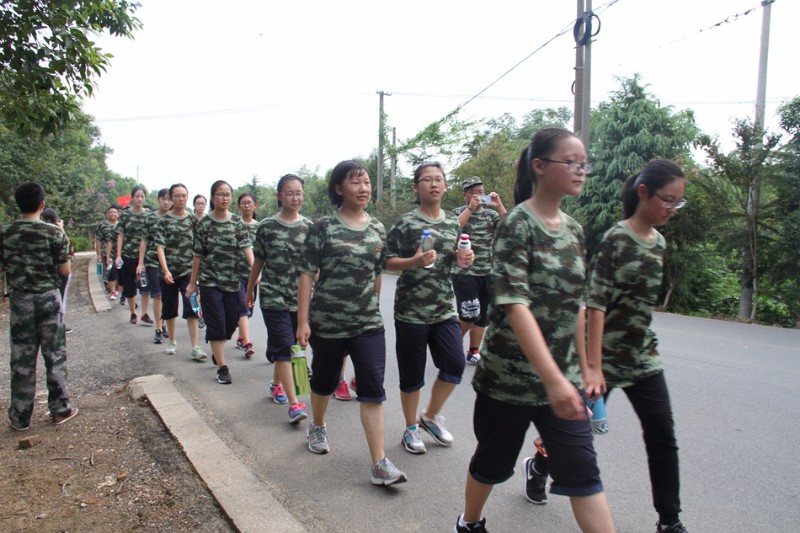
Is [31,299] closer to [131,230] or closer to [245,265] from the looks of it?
[245,265]

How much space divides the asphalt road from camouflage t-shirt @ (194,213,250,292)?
1017 mm

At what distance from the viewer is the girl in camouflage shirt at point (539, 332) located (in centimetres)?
217

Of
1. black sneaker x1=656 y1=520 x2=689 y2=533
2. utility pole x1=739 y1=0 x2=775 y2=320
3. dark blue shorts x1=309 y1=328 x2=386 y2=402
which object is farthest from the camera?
utility pole x1=739 y1=0 x2=775 y2=320

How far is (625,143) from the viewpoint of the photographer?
638 inches

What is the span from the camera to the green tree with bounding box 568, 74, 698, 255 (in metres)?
15.7

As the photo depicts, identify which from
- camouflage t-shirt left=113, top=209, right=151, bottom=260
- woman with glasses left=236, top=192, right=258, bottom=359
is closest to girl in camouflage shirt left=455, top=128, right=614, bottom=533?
woman with glasses left=236, top=192, right=258, bottom=359

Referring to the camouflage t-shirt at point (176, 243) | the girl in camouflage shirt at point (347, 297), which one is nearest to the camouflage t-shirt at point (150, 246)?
the camouflage t-shirt at point (176, 243)

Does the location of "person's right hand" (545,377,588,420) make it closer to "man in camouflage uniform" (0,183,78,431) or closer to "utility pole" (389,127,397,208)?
"man in camouflage uniform" (0,183,78,431)

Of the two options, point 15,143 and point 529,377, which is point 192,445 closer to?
point 529,377

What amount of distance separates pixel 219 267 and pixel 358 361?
2762 mm

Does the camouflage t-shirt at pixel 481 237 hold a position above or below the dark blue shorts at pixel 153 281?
above

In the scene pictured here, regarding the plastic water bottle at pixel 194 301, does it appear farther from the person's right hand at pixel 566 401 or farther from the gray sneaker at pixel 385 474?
the person's right hand at pixel 566 401

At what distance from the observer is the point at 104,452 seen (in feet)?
12.9

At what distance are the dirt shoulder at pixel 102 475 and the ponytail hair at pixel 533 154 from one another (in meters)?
2.23
